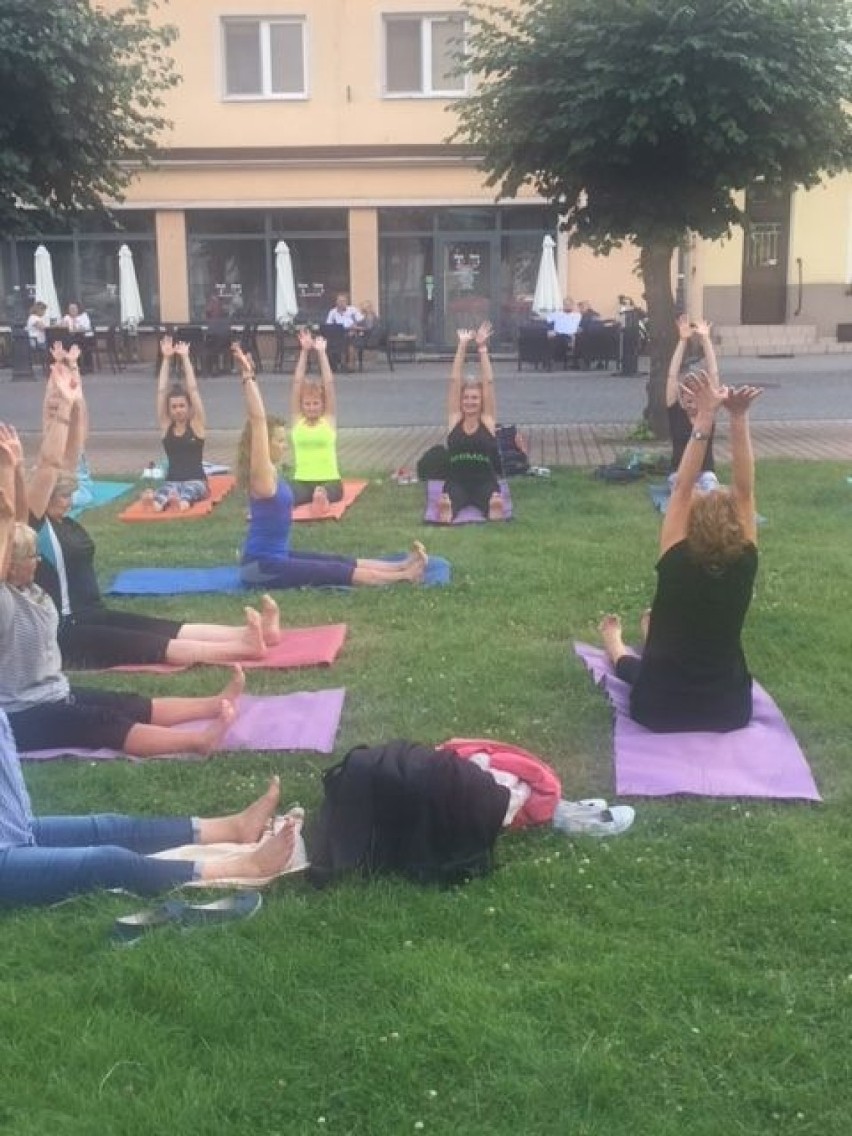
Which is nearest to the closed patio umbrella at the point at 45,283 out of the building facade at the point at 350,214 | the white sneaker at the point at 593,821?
the building facade at the point at 350,214

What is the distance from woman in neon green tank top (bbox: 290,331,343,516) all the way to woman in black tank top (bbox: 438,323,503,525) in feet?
3.21

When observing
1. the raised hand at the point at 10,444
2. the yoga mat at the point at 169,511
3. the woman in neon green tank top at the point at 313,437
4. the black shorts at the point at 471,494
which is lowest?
the yoga mat at the point at 169,511

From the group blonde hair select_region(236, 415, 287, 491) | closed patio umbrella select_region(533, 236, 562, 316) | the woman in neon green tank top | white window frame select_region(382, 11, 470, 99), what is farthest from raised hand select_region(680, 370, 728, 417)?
white window frame select_region(382, 11, 470, 99)

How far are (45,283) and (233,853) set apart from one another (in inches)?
893

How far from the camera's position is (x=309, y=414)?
34.5ft

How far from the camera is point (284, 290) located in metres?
25.1

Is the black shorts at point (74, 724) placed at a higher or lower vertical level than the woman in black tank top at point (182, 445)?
lower

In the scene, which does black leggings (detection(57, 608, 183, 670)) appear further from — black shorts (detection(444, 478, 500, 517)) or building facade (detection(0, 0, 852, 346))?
building facade (detection(0, 0, 852, 346))

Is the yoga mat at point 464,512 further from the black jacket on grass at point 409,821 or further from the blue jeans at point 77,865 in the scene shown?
the blue jeans at point 77,865

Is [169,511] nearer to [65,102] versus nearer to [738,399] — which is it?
[65,102]

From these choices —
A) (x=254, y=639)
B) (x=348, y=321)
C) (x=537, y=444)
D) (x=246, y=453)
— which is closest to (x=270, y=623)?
(x=254, y=639)

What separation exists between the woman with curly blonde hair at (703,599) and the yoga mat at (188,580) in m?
2.76

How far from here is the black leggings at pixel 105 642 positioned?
6.27 meters

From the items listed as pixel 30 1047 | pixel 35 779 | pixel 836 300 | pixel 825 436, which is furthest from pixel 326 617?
pixel 836 300
